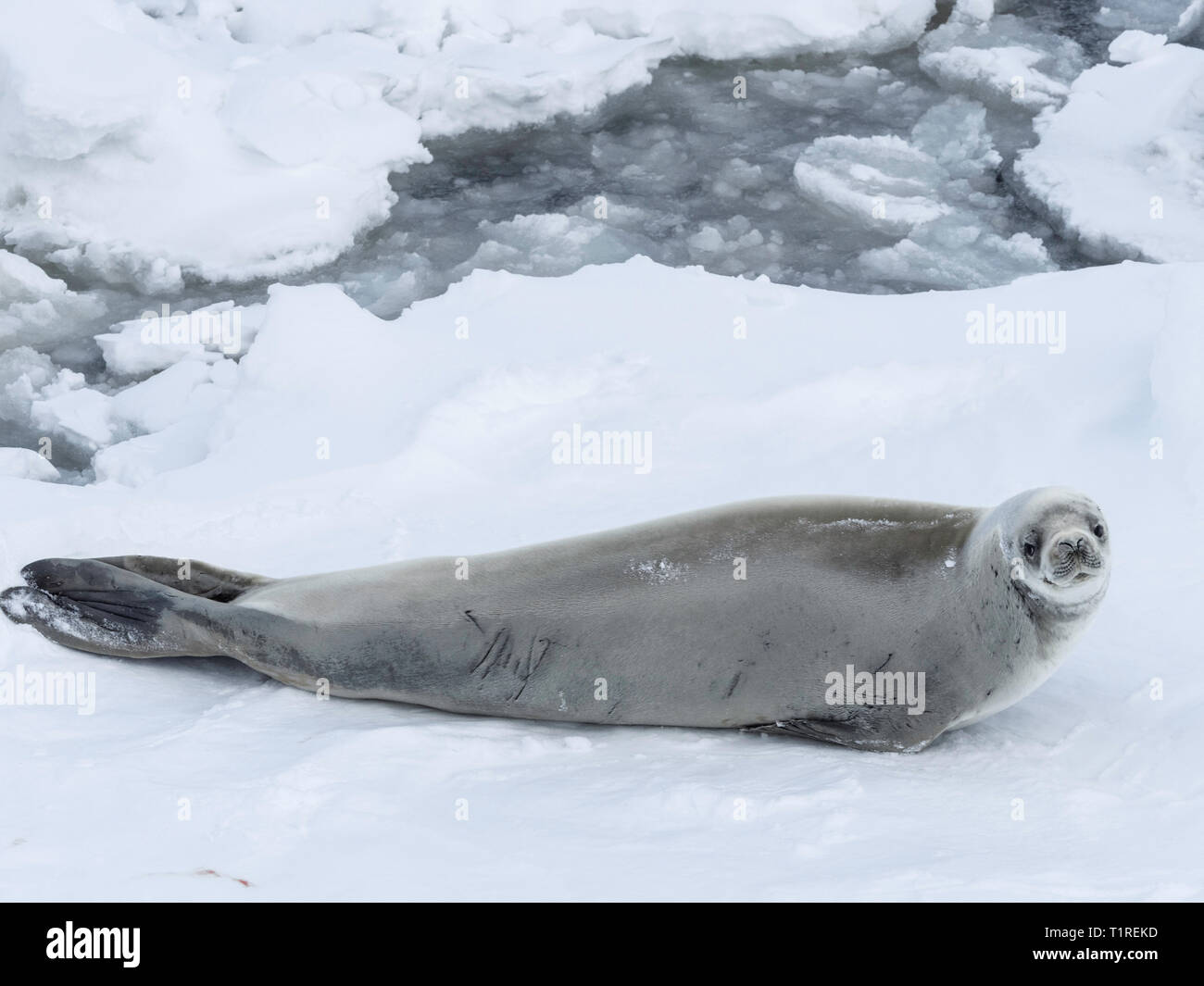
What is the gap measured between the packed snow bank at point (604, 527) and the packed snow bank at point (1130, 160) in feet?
6.81

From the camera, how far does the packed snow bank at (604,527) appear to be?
2.82 m

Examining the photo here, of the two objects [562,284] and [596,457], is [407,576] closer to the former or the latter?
[596,457]

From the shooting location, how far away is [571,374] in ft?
16.7

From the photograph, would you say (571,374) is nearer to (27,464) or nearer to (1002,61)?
(27,464)

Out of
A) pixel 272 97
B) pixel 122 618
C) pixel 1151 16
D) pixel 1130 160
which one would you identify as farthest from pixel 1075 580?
pixel 1151 16

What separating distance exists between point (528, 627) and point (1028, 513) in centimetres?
136

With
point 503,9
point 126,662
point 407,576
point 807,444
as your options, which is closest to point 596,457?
point 807,444

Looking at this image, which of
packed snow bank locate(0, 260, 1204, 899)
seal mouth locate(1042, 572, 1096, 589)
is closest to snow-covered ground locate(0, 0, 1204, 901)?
packed snow bank locate(0, 260, 1204, 899)

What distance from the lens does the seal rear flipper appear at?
4.11 metres

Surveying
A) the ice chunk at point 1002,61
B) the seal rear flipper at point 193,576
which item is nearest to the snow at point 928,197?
the ice chunk at point 1002,61

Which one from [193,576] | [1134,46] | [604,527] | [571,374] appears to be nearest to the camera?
[193,576]

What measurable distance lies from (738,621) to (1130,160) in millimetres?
5373

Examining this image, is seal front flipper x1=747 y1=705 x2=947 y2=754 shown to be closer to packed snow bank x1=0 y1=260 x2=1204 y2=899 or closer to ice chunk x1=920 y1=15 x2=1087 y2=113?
packed snow bank x1=0 y1=260 x2=1204 y2=899

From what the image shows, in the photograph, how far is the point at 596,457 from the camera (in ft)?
15.7
